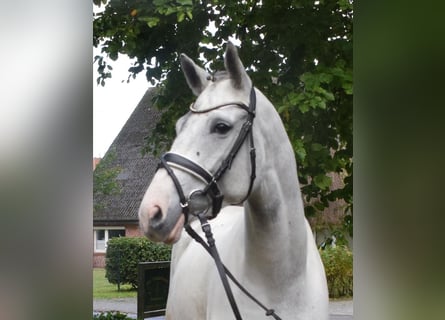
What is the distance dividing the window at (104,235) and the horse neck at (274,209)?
0.59m

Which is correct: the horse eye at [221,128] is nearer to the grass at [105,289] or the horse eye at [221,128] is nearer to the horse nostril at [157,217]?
the horse nostril at [157,217]

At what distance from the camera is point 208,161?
52.2 inches

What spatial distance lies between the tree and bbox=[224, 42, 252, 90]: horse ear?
0.48 metres

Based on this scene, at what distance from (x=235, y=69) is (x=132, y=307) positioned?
1.02 meters

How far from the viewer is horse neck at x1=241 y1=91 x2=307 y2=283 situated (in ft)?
4.66

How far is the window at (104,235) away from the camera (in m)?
1.88

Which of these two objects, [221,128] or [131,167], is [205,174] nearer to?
[221,128]

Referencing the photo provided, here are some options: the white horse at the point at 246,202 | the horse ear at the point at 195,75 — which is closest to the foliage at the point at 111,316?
the white horse at the point at 246,202

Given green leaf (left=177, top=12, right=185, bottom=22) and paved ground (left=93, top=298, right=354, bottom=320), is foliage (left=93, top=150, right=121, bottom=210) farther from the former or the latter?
green leaf (left=177, top=12, right=185, bottom=22)

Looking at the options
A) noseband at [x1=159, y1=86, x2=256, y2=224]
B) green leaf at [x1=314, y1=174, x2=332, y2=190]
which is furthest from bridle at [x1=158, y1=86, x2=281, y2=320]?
green leaf at [x1=314, y1=174, x2=332, y2=190]
